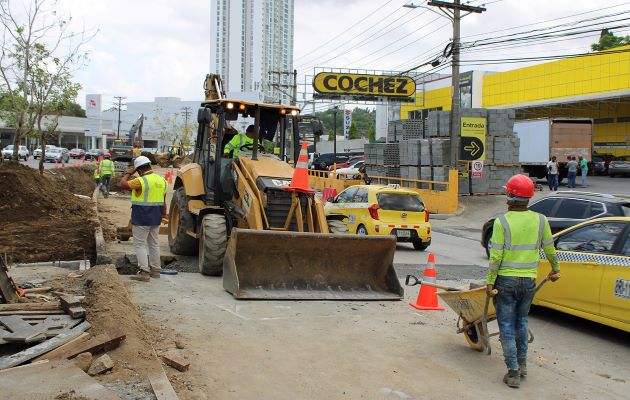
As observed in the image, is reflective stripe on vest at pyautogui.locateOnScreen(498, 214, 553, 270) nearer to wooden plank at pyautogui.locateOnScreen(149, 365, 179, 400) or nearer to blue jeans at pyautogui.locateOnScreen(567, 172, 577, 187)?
wooden plank at pyautogui.locateOnScreen(149, 365, 179, 400)

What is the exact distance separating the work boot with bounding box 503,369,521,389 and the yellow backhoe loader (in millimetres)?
3209

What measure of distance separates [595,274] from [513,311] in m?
2.22

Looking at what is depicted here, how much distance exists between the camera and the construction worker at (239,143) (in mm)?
11164

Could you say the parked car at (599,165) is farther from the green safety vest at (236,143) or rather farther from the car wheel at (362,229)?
the green safety vest at (236,143)

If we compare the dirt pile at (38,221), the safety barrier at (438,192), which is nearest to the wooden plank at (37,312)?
the dirt pile at (38,221)

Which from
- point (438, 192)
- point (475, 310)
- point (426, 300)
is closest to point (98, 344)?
point (475, 310)

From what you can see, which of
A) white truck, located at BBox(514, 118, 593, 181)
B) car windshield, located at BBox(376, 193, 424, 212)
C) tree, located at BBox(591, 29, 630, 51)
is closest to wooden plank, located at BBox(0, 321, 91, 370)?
car windshield, located at BBox(376, 193, 424, 212)

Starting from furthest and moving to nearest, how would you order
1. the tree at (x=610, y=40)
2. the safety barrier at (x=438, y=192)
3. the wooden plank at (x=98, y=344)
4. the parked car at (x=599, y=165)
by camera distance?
1. the tree at (x=610, y=40)
2. the parked car at (x=599, y=165)
3. the safety barrier at (x=438, y=192)
4. the wooden plank at (x=98, y=344)

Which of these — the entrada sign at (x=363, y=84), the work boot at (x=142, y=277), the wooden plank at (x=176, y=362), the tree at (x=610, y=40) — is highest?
the tree at (x=610, y=40)

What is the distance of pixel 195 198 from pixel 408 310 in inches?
199

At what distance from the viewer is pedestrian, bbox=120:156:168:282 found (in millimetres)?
9648

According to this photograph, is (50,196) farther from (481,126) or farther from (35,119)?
(481,126)

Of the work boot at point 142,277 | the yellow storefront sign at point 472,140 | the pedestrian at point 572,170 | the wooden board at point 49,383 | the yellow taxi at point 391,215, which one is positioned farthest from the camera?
the pedestrian at point 572,170

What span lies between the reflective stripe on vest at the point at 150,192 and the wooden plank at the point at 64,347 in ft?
14.6
